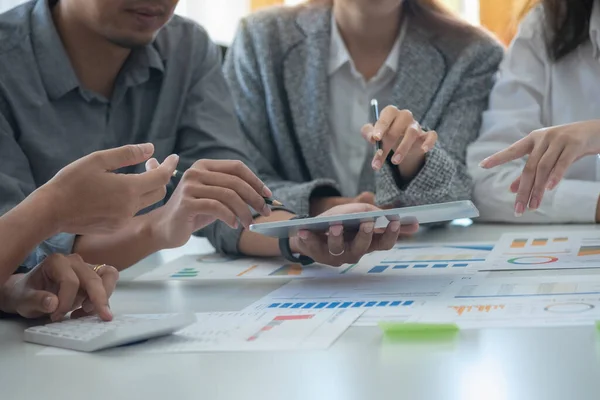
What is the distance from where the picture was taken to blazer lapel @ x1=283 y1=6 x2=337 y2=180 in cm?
169

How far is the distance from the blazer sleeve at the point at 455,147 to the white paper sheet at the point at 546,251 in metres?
0.15

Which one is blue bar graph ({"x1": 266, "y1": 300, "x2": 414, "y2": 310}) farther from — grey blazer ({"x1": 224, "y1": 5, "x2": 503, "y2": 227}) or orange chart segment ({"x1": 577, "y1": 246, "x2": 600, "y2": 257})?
grey blazer ({"x1": 224, "y1": 5, "x2": 503, "y2": 227})

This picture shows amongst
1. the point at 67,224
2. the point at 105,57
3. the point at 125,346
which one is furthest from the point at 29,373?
the point at 105,57

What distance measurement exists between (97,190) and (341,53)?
993 mm

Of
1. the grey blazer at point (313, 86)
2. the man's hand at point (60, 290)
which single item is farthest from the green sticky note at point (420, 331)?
the grey blazer at point (313, 86)

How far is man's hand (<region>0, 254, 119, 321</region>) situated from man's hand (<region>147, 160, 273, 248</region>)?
0.19 metres

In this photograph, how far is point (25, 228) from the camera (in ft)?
2.84

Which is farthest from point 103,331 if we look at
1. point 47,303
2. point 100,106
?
point 100,106

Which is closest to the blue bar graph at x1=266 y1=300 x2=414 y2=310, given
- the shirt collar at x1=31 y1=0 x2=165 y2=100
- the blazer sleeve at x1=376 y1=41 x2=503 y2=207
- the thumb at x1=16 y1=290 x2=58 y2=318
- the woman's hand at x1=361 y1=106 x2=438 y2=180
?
the thumb at x1=16 y1=290 x2=58 y2=318

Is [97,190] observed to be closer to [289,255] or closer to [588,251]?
[289,255]

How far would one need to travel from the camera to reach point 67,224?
87 centimetres

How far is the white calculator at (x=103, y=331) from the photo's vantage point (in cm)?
73

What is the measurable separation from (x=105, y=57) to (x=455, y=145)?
692mm

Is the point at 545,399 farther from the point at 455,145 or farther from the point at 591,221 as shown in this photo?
the point at 455,145
